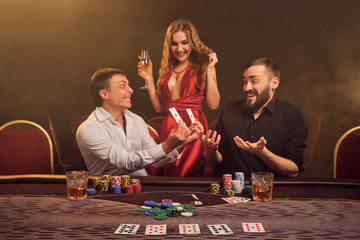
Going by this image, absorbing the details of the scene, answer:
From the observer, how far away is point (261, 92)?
263 centimetres

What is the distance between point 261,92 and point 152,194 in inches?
58.6

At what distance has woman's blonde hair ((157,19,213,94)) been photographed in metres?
2.70

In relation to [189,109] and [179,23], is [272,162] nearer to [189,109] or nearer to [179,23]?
[189,109]

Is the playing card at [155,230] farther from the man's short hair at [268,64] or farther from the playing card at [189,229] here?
the man's short hair at [268,64]

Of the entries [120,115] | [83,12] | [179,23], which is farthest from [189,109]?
[83,12]

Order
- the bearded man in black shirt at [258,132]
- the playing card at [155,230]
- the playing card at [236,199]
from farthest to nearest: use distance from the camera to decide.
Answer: the bearded man in black shirt at [258,132], the playing card at [236,199], the playing card at [155,230]

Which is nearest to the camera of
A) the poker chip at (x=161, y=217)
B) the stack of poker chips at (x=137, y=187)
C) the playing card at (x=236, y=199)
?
the poker chip at (x=161, y=217)

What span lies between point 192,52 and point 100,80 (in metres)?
0.90

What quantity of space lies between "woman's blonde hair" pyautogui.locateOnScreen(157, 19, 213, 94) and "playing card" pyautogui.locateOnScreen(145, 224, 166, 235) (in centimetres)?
172

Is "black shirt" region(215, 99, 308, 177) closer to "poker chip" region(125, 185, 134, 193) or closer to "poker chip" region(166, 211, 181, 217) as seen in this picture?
"poker chip" region(125, 185, 134, 193)

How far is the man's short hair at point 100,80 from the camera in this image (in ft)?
9.02

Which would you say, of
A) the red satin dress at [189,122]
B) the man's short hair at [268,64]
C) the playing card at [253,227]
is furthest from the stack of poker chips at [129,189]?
the man's short hair at [268,64]

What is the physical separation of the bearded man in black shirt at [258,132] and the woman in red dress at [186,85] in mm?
157

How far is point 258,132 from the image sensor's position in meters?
2.61
